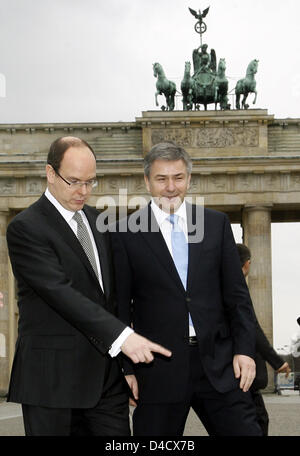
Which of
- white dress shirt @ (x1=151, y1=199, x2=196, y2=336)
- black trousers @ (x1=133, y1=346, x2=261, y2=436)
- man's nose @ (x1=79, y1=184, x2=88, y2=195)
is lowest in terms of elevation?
black trousers @ (x1=133, y1=346, x2=261, y2=436)

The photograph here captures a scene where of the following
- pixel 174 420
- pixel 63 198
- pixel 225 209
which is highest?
pixel 225 209

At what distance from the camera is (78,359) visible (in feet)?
16.4

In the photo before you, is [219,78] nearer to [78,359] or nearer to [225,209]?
[225,209]

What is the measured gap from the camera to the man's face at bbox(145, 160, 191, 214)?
5508 millimetres

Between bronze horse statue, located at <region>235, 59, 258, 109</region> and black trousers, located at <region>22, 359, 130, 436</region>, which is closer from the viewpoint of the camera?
black trousers, located at <region>22, 359, 130, 436</region>

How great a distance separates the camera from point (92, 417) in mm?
5066

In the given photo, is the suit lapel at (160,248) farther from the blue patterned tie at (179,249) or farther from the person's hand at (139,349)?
the person's hand at (139,349)

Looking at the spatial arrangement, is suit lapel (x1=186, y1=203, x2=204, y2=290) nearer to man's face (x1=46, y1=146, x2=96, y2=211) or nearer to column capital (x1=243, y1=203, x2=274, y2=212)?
man's face (x1=46, y1=146, x2=96, y2=211)

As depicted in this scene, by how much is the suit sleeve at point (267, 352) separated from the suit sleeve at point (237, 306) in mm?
2490

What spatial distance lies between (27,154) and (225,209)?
342 inches

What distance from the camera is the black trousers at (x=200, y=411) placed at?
208 inches

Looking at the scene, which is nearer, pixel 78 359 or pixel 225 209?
pixel 78 359

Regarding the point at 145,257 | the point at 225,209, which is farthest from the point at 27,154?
the point at 145,257

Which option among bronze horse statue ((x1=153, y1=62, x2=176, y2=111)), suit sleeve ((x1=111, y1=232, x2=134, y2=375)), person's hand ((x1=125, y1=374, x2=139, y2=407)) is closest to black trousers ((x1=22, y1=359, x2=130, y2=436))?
person's hand ((x1=125, y1=374, x2=139, y2=407))
